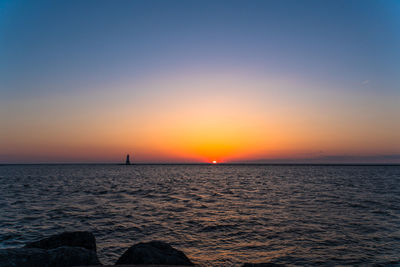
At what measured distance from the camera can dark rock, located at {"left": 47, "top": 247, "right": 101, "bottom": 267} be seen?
24.8 ft

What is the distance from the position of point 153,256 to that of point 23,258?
3511mm

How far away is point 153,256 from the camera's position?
834 centimetres

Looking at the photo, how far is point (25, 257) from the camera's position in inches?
287

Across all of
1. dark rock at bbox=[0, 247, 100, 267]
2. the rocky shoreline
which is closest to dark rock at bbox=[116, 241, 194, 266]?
the rocky shoreline

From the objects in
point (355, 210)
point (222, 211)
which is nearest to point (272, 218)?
point (222, 211)

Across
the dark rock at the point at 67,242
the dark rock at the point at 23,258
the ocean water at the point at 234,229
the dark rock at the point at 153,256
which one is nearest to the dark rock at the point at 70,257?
the dark rock at the point at 23,258

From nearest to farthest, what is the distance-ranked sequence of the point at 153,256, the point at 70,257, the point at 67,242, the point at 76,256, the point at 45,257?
1. the point at 45,257
2. the point at 70,257
3. the point at 76,256
4. the point at 153,256
5. the point at 67,242

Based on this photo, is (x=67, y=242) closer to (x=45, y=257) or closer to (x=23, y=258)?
(x=45, y=257)

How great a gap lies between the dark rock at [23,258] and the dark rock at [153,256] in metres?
2.32

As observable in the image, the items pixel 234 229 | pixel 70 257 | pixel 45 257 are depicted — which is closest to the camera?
pixel 45 257

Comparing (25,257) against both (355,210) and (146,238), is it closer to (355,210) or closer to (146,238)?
(146,238)

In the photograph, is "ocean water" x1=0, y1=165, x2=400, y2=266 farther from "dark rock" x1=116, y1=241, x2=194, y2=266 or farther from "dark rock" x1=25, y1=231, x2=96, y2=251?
"dark rock" x1=116, y1=241, x2=194, y2=266

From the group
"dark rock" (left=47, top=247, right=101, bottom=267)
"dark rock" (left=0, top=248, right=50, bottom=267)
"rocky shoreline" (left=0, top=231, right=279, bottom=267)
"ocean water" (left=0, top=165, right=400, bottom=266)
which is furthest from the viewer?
"ocean water" (left=0, top=165, right=400, bottom=266)

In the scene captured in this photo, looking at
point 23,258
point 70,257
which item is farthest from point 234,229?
point 23,258
